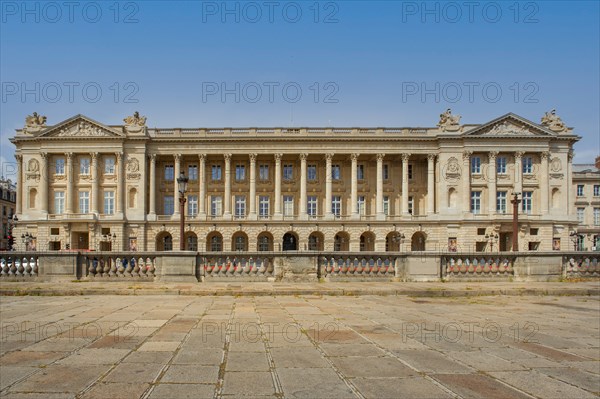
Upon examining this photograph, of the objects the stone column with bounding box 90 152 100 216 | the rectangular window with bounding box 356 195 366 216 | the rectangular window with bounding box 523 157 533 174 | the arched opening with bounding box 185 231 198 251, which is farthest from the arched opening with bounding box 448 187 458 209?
the stone column with bounding box 90 152 100 216

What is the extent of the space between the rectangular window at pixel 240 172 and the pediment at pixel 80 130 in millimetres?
15609

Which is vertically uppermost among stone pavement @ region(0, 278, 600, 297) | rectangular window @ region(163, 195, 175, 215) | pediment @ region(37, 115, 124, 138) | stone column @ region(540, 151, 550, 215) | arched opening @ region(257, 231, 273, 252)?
pediment @ region(37, 115, 124, 138)

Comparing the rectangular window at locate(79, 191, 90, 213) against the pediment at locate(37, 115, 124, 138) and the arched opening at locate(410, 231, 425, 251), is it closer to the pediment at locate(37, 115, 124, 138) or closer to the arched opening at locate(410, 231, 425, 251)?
the pediment at locate(37, 115, 124, 138)

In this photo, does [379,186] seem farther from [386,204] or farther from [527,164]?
[527,164]

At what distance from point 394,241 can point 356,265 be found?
4587 centimetres

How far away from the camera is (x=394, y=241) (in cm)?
6206

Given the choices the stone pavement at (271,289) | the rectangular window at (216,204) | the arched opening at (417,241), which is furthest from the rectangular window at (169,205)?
Result: the stone pavement at (271,289)

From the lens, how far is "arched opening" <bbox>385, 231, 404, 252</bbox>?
60487mm

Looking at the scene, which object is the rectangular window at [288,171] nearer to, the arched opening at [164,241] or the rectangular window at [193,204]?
the rectangular window at [193,204]

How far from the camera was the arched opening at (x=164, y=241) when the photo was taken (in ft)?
201

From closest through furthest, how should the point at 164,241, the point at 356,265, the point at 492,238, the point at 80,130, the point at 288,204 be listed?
the point at 356,265 < the point at 492,238 < the point at 80,130 < the point at 164,241 < the point at 288,204

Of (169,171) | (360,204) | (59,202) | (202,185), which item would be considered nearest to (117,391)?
(202,185)

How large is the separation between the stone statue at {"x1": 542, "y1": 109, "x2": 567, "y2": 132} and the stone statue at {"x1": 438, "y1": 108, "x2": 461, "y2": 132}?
12.7 m

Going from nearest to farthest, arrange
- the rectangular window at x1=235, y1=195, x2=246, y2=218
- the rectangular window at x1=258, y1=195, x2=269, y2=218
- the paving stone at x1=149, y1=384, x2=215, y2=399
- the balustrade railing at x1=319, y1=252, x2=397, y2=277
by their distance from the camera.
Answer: the paving stone at x1=149, y1=384, x2=215, y2=399, the balustrade railing at x1=319, y1=252, x2=397, y2=277, the rectangular window at x1=235, y1=195, x2=246, y2=218, the rectangular window at x1=258, y1=195, x2=269, y2=218
